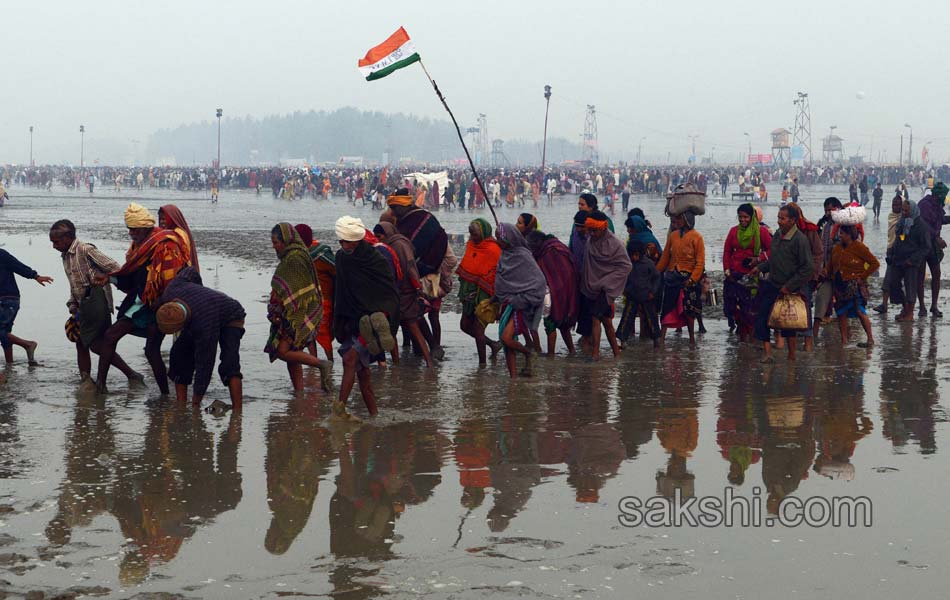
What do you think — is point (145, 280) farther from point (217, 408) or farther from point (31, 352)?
point (31, 352)

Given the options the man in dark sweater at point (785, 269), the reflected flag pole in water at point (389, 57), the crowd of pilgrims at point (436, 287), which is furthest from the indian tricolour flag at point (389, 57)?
the man in dark sweater at point (785, 269)

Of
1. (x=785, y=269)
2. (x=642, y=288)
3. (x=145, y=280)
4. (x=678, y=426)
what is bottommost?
(x=678, y=426)

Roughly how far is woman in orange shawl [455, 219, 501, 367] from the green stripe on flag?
2.72 meters

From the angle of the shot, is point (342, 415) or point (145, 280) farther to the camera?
point (145, 280)

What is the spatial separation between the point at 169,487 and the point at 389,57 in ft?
22.6

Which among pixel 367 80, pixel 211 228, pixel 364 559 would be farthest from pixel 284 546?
pixel 211 228

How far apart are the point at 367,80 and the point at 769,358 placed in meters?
4.62

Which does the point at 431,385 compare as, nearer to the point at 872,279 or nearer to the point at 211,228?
the point at 872,279

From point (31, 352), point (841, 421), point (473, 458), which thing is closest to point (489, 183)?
point (31, 352)

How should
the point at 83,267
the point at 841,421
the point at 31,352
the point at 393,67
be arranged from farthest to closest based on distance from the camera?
1. the point at 393,67
2. the point at 31,352
3. the point at 83,267
4. the point at 841,421

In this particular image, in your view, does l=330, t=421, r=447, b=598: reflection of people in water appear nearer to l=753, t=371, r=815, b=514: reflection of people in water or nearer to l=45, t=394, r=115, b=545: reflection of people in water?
l=45, t=394, r=115, b=545: reflection of people in water

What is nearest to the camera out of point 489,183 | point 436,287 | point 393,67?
point 436,287

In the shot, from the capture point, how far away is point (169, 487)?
5.95 metres

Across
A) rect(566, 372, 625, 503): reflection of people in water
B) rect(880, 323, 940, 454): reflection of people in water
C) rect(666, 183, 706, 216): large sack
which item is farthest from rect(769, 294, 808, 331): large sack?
rect(566, 372, 625, 503): reflection of people in water
